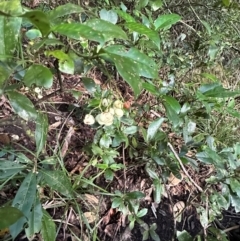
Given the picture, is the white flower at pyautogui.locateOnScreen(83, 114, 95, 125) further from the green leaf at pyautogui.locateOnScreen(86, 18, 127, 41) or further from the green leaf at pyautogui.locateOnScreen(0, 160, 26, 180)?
the green leaf at pyautogui.locateOnScreen(86, 18, 127, 41)

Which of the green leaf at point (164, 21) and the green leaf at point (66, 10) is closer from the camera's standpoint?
the green leaf at point (66, 10)

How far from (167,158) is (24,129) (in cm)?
56

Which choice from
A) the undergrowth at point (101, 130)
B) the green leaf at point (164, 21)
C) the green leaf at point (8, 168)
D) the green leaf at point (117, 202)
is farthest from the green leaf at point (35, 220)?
the green leaf at point (164, 21)

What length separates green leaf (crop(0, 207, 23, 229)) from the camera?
685mm

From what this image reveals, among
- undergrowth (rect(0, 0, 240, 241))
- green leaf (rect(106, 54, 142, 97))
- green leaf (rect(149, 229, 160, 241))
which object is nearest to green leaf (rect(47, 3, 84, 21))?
undergrowth (rect(0, 0, 240, 241))

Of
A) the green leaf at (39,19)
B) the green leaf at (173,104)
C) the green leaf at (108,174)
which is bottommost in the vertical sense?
the green leaf at (108,174)

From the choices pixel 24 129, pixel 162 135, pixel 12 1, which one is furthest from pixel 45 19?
pixel 24 129

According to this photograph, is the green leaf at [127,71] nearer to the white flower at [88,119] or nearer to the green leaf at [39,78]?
the green leaf at [39,78]

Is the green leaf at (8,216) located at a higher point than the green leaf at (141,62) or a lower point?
lower

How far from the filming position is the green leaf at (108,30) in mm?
652

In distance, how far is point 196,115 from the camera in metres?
1.39

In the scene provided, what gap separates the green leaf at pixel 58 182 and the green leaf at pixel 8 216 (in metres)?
0.25

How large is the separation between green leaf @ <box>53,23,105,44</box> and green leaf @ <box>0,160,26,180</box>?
0.52 m

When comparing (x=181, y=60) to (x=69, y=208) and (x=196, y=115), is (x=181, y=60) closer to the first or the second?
(x=196, y=115)
